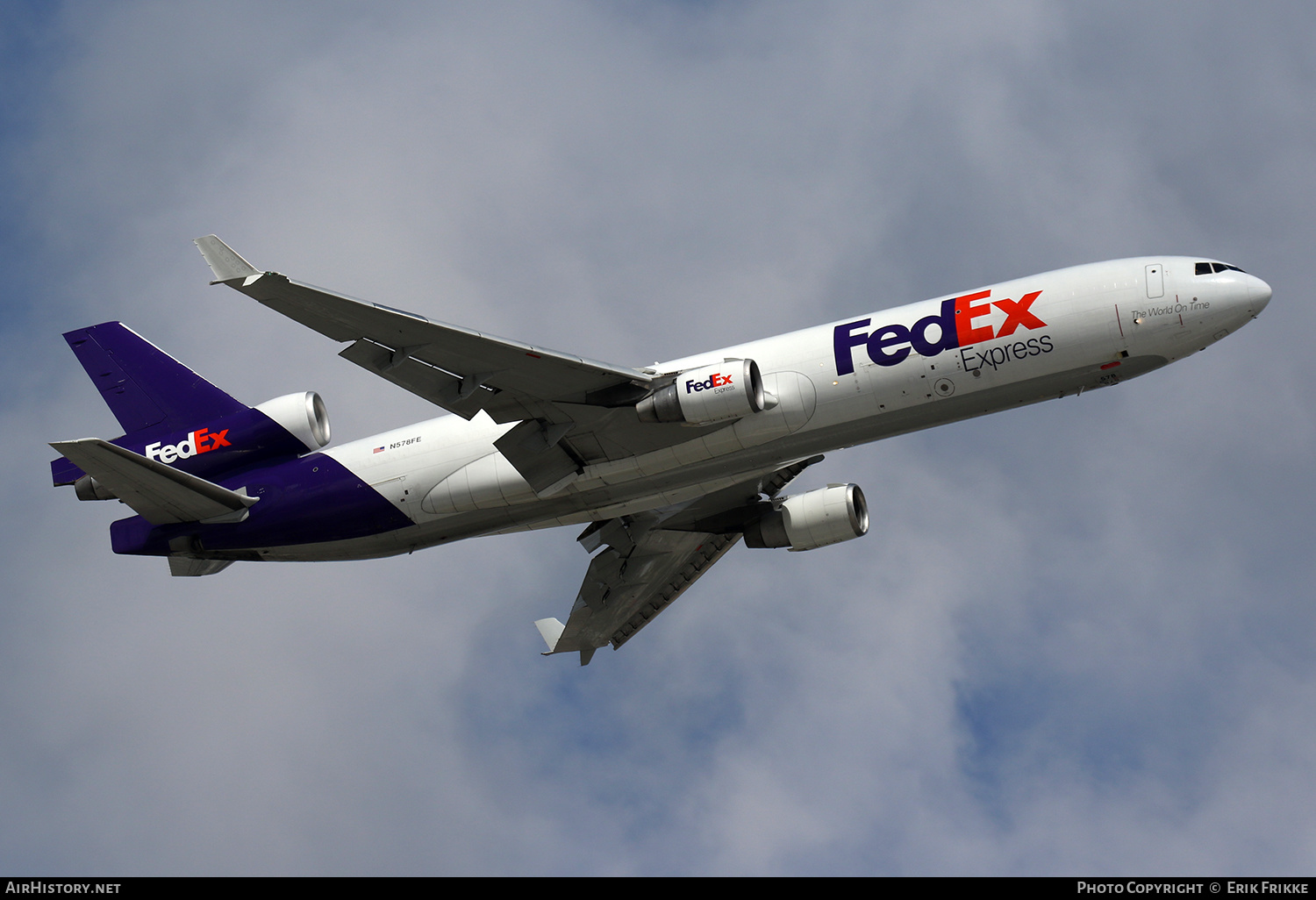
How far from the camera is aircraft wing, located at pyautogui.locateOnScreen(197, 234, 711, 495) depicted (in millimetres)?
34875

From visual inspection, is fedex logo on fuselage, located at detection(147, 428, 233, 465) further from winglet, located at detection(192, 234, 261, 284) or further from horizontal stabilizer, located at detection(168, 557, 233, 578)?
winglet, located at detection(192, 234, 261, 284)

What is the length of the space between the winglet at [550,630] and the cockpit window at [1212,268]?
25.4m

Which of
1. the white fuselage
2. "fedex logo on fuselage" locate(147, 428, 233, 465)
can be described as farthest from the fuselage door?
"fedex logo on fuselage" locate(147, 428, 233, 465)

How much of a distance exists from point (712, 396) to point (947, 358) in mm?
6480

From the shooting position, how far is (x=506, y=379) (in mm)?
37719

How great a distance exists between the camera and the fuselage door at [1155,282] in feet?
121

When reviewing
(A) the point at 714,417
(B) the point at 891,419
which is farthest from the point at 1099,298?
(A) the point at 714,417

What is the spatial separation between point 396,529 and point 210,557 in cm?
627

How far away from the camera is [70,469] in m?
41.8

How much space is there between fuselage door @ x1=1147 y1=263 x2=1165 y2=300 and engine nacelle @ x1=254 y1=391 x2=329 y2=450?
24668mm

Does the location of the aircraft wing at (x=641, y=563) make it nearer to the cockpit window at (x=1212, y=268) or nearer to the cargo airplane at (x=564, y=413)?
the cargo airplane at (x=564, y=413)
